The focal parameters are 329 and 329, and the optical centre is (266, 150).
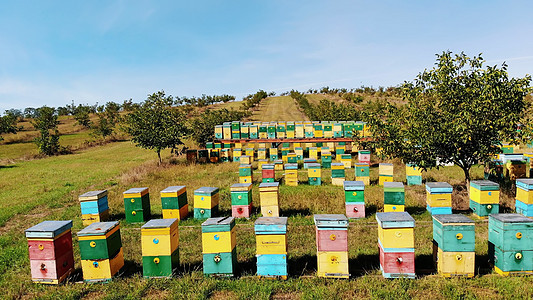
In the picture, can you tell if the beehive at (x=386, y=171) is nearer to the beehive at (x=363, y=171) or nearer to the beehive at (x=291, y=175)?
the beehive at (x=363, y=171)

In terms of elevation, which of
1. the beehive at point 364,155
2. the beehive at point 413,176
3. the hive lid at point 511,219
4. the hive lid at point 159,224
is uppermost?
the hive lid at point 159,224

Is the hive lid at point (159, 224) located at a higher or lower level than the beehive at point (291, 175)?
higher

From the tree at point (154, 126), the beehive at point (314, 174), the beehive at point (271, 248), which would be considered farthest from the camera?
the tree at point (154, 126)

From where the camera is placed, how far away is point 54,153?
35719 millimetres

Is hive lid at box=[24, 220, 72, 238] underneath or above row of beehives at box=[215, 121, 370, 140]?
A: underneath

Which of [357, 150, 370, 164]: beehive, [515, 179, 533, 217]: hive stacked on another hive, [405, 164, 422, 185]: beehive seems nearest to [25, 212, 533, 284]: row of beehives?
[515, 179, 533, 217]: hive stacked on another hive

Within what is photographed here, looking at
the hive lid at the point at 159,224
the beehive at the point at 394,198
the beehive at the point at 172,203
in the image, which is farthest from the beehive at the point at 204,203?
the beehive at the point at 394,198

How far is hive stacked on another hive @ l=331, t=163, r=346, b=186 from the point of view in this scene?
1484 cm

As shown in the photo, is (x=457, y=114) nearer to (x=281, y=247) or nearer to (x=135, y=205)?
(x=281, y=247)

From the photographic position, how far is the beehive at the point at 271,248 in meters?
6.09

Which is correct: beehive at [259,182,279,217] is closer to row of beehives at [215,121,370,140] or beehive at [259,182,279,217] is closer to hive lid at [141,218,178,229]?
hive lid at [141,218,178,229]

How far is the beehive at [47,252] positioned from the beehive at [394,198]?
826 centimetres

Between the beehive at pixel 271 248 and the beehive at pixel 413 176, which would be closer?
the beehive at pixel 271 248

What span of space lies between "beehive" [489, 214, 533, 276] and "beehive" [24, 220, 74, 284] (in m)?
8.30
